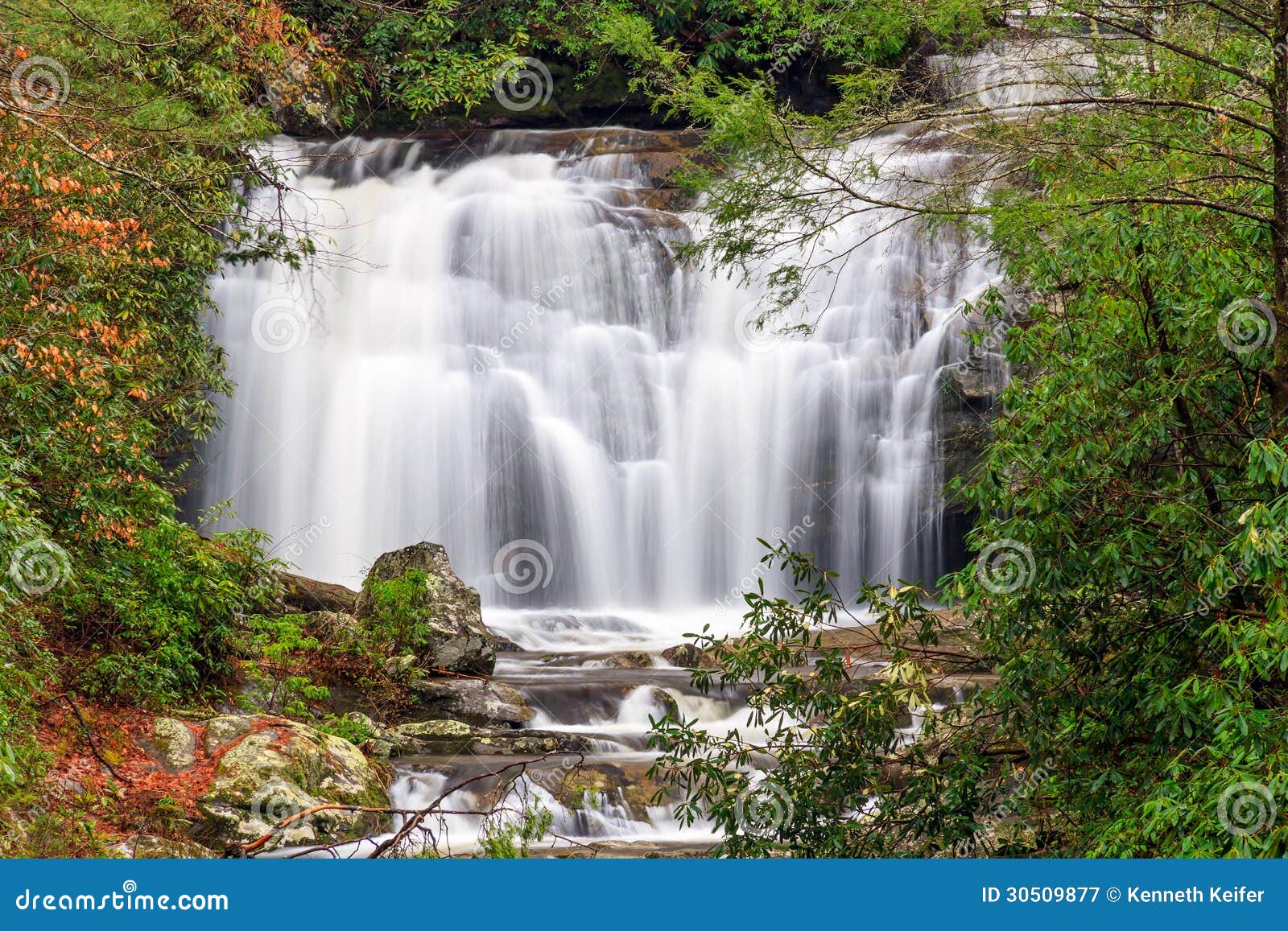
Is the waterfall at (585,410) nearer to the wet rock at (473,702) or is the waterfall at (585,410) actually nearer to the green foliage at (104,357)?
the green foliage at (104,357)

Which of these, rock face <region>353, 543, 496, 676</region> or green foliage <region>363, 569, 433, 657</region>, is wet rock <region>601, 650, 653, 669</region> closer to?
rock face <region>353, 543, 496, 676</region>

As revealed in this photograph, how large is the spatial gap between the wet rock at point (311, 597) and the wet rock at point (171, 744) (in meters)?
3.30

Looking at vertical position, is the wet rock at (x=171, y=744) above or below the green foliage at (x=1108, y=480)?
below

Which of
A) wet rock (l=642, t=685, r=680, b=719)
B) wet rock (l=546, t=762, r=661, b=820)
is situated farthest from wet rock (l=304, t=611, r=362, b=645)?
wet rock (l=546, t=762, r=661, b=820)

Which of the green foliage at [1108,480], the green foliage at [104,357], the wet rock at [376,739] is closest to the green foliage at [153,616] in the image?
the green foliage at [104,357]

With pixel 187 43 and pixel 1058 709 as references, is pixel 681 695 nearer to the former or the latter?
pixel 1058 709

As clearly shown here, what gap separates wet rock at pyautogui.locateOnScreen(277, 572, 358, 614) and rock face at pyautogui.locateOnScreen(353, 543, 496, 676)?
497 mm

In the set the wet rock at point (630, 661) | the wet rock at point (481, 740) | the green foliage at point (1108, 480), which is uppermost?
the green foliage at point (1108, 480)

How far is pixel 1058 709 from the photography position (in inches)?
215

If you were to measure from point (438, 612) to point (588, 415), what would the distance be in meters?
5.23

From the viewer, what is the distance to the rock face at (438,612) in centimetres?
1096

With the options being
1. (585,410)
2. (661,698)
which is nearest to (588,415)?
(585,410)

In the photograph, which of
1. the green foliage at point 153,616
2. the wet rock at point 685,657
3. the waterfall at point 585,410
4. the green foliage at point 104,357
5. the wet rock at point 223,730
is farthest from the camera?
the waterfall at point 585,410

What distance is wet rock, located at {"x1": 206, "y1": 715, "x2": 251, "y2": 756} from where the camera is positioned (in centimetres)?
816
